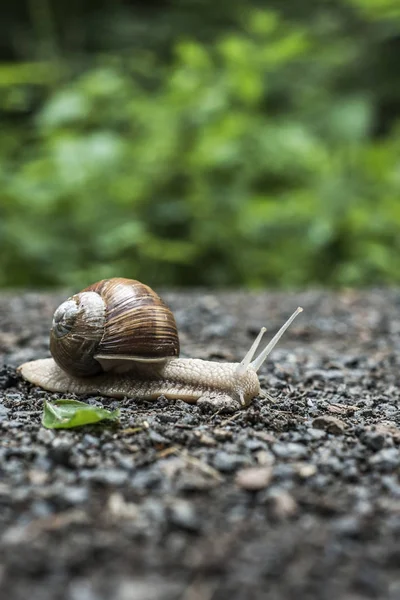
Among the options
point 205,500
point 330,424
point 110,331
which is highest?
point 110,331

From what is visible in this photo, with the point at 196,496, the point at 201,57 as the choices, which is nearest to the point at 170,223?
the point at 201,57

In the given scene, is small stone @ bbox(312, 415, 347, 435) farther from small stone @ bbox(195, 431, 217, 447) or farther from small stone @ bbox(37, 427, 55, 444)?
small stone @ bbox(37, 427, 55, 444)

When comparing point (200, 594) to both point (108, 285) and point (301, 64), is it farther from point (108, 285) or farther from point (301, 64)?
point (301, 64)

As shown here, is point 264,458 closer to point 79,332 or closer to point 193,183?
point 79,332

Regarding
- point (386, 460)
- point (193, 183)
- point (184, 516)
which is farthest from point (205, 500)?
point (193, 183)

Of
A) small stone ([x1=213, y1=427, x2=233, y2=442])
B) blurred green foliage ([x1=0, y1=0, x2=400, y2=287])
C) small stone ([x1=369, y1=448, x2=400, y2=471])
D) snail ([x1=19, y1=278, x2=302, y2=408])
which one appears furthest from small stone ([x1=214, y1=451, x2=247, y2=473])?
blurred green foliage ([x1=0, y1=0, x2=400, y2=287])

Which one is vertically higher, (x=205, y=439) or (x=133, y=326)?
(x=133, y=326)
